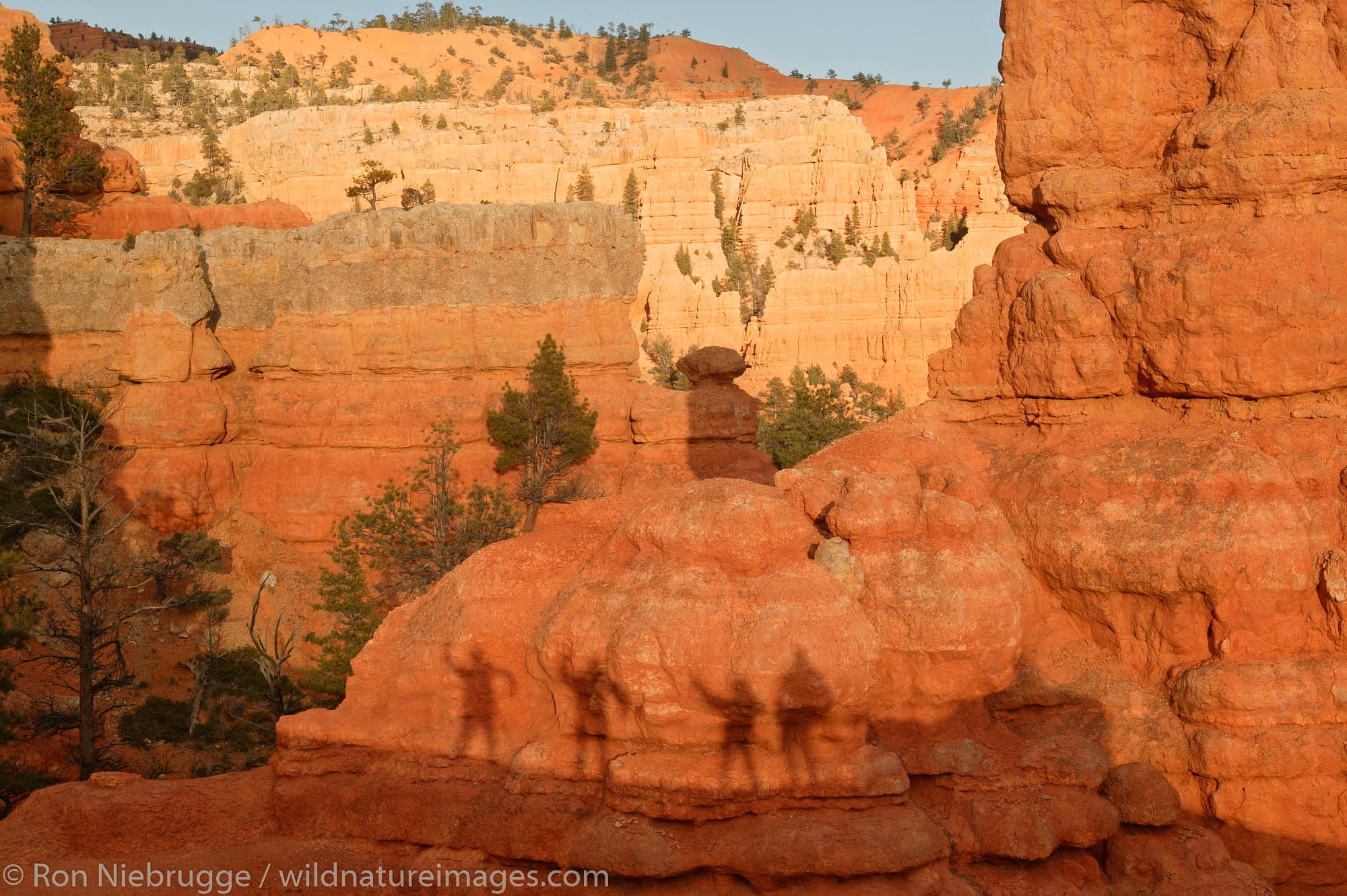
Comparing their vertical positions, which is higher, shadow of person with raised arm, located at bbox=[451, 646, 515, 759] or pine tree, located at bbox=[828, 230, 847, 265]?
pine tree, located at bbox=[828, 230, 847, 265]

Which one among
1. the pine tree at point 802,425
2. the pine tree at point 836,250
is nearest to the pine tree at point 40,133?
the pine tree at point 802,425

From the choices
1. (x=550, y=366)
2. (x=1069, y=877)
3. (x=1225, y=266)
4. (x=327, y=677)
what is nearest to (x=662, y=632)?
(x=1069, y=877)

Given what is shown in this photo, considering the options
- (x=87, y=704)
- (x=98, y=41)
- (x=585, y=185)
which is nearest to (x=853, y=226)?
(x=585, y=185)

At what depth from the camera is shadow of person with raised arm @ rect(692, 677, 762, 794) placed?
759 cm

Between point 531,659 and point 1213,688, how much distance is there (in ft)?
17.8

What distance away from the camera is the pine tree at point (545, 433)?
26609 mm

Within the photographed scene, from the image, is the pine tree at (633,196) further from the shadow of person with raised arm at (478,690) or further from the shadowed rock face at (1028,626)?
the shadow of person with raised arm at (478,690)

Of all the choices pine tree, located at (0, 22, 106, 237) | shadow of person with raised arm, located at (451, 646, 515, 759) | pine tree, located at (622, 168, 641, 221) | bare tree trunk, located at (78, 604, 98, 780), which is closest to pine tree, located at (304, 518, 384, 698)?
bare tree trunk, located at (78, 604, 98, 780)

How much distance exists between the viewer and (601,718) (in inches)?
325

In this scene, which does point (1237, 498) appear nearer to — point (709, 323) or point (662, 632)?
point (662, 632)

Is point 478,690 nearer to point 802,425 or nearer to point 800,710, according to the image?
point 800,710

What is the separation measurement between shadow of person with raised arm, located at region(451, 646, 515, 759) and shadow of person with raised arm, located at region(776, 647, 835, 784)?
2658mm

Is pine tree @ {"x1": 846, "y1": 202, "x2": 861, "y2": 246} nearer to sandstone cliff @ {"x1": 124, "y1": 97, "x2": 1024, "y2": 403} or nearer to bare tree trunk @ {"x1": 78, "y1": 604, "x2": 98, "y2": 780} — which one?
sandstone cliff @ {"x1": 124, "y1": 97, "x2": 1024, "y2": 403}

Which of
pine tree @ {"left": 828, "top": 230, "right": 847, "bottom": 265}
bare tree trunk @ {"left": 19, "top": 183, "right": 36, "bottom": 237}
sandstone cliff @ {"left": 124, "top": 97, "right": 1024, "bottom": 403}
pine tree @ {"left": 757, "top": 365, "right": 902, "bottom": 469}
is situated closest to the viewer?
pine tree @ {"left": 757, "top": 365, "right": 902, "bottom": 469}
